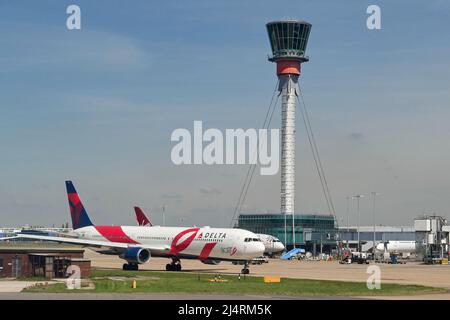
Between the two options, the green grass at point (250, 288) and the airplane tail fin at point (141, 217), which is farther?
the airplane tail fin at point (141, 217)

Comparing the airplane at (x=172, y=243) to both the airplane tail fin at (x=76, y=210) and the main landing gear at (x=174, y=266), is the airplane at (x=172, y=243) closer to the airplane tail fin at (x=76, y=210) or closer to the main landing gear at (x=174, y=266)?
the main landing gear at (x=174, y=266)

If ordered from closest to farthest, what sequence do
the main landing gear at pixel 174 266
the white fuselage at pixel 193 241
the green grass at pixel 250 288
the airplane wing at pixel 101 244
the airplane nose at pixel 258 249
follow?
the green grass at pixel 250 288 → the airplane nose at pixel 258 249 → the white fuselage at pixel 193 241 → the airplane wing at pixel 101 244 → the main landing gear at pixel 174 266

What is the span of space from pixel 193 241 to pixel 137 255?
6.50 meters

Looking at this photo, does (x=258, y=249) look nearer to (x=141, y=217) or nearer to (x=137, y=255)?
(x=137, y=255)

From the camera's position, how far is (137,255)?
9106 cm

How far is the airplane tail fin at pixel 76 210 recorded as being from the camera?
10762 centimetres

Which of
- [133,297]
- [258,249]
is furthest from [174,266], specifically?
[133,297]

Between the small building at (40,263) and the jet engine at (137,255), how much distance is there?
466 inches

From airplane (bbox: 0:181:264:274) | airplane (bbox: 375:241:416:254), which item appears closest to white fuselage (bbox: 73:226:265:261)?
airplane (bbox: 0:181:264:274)

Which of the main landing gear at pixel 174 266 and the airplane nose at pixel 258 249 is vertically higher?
the airplane nose at pixel 258 249

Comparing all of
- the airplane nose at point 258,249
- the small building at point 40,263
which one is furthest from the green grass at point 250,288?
the airplane nose at point 258,249
